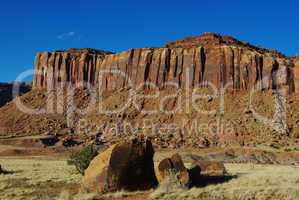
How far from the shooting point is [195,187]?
2169 cm

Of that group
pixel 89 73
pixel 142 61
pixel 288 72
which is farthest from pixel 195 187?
pixel 89 73

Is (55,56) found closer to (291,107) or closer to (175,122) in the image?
(175,122)

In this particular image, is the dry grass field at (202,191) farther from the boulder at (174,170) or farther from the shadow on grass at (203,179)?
the boulder at (174,170)

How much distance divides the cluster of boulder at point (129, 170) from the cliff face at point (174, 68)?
7740 centimetres

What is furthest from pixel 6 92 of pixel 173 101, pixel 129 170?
pixel 129 170

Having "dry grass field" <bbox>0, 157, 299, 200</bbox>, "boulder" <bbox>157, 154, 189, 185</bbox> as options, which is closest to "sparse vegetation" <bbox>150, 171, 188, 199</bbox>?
"dry grass field" <bbox>0, 157, 299, 200</bbox>

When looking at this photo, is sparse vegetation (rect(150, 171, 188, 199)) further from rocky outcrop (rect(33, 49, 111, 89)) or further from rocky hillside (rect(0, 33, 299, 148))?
rocky outcrop (rect(33, 49, 111, 89))

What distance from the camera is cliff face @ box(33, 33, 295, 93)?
99562 mm

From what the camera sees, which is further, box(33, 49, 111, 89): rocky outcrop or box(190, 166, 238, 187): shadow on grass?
box(33, 49, 111, 89): rocky outcrop

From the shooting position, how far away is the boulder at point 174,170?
21981 millimetres

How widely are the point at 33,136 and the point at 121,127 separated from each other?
617 inches

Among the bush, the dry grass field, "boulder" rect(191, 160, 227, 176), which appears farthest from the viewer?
the bush

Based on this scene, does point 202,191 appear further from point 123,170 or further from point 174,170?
point 123,170

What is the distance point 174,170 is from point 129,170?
1.91m
